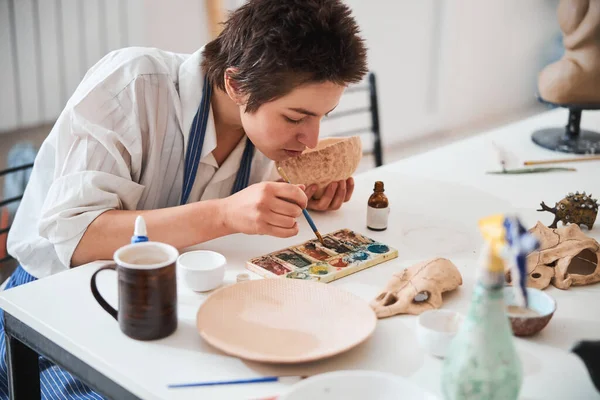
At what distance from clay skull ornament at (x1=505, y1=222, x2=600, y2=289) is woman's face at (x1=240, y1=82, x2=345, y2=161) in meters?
0.50

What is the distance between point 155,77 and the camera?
60.4 inches

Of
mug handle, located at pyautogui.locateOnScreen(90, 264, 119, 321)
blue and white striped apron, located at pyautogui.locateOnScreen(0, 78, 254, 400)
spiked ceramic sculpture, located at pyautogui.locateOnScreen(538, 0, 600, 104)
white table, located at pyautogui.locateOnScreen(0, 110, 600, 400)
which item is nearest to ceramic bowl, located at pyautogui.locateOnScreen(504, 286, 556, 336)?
white table, located at pyautogui.locateOnScreen(0, 110, 600, 400)

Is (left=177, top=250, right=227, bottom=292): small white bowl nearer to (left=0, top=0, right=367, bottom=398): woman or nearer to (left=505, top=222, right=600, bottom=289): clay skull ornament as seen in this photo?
(left=0, top=0, right=367, bottom=398): woman

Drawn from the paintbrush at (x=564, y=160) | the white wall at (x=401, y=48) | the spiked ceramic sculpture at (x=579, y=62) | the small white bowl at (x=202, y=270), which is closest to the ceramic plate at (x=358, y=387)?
the small white bowl at (x=202, y=270)

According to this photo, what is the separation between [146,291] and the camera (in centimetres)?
103

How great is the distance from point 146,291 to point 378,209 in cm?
67

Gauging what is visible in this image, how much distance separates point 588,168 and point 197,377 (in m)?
1.53

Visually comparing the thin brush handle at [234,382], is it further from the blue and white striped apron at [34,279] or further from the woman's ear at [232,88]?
the woman's ear at [232,88]

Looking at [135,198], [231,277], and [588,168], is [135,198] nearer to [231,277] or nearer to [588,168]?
[231,277]

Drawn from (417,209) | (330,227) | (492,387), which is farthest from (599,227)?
(492,387)

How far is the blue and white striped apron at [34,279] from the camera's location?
128 centimetres

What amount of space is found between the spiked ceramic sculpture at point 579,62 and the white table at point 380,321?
47 centimetres

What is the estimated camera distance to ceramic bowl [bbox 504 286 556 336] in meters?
1.08

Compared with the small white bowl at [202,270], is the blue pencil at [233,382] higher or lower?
lower
